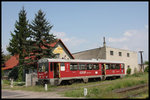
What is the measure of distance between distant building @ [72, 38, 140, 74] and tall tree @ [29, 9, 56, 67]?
523 inches

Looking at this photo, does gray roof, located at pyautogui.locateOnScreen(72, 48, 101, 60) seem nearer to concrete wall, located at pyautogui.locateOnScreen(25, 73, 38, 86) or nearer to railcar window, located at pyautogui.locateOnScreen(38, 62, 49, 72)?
concrete wall, located at pyautogui.locateOnScreen(25, 73, 38, 86)

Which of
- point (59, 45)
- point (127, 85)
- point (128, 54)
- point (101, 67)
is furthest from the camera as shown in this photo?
point (128, 54)

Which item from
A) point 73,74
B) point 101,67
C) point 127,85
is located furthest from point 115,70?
point 127,85

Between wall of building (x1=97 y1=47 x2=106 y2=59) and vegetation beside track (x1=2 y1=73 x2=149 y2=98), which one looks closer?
vegetation beside track (x1=2 y1=73 x2=149 y2=98)

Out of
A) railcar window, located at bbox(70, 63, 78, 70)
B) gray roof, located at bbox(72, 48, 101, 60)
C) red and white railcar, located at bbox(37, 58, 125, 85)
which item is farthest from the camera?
gray roof, located at bbox(72, 48, 101, 60)

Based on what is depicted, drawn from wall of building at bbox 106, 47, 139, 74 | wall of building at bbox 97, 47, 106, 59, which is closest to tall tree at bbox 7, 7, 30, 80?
wall of building at bbox 97, 47, 106, 59

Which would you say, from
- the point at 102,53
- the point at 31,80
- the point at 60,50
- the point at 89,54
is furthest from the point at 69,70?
the point at 89,54

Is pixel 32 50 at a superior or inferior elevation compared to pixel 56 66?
superior

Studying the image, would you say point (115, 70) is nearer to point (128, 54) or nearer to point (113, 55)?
point (113, 55)

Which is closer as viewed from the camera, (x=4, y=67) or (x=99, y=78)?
(x=99, y=78)

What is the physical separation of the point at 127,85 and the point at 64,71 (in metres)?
6.87

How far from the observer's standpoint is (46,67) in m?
21.5

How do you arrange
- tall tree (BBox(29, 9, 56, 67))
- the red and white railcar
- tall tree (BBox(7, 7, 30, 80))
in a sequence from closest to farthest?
the red and white railcar → tall tree (BBox(29, 9, 56, 67)) → tall tree (BBox(7, 7, 30, 80))

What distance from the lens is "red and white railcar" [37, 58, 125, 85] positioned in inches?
838
